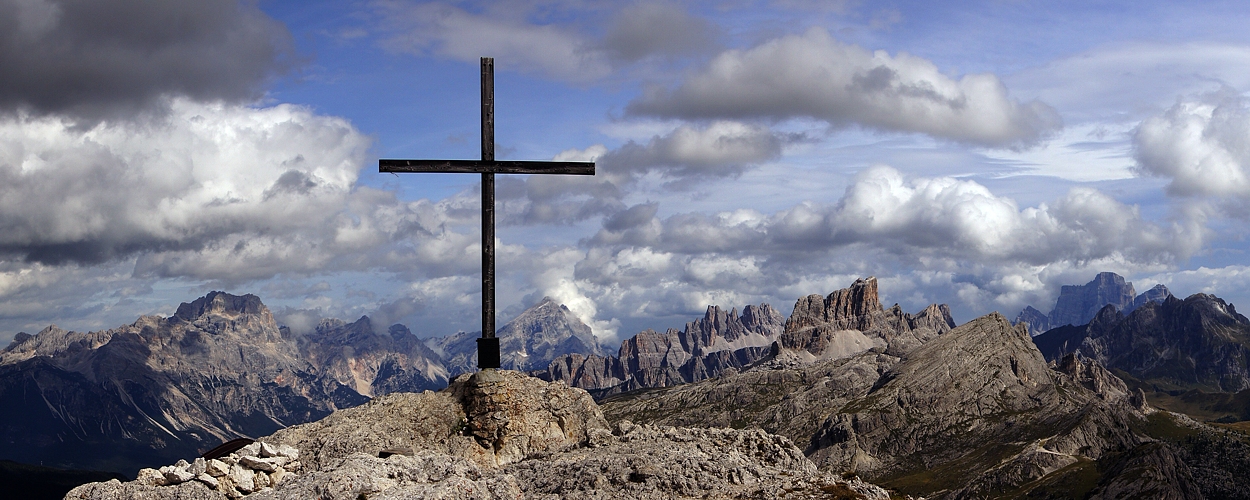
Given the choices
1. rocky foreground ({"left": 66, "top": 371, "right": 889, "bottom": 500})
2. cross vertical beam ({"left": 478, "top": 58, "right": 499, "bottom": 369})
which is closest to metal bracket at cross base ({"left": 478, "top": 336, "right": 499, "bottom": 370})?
cross vertical beam ({"left": 478, "top": 58, "right": 499, "bottom": 369})

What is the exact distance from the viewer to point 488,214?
33.0m

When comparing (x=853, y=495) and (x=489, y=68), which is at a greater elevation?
(x=489, y=68)

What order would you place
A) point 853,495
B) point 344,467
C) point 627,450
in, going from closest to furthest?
1. point 344,467
2. point 853,495
3. point 627,450

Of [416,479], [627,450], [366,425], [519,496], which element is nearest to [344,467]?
[416,479]

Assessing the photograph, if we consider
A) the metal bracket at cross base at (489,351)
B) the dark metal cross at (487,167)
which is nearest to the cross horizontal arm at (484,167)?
the dark metal cross at (487,167)

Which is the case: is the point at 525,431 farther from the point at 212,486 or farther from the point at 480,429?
the point at 212,486

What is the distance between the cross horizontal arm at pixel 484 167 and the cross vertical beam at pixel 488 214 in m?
0.26

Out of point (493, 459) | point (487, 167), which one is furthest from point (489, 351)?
point (487, 167)

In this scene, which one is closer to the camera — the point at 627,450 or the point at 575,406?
the point at 627,450

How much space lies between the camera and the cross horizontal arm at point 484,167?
31.8m

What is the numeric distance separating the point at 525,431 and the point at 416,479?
6658 mm

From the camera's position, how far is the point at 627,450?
32.6 metres

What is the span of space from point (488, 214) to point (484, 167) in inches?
64.6

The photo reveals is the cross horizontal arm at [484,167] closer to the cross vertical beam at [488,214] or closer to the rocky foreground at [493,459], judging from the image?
the cross vertical beam at [488,214]
